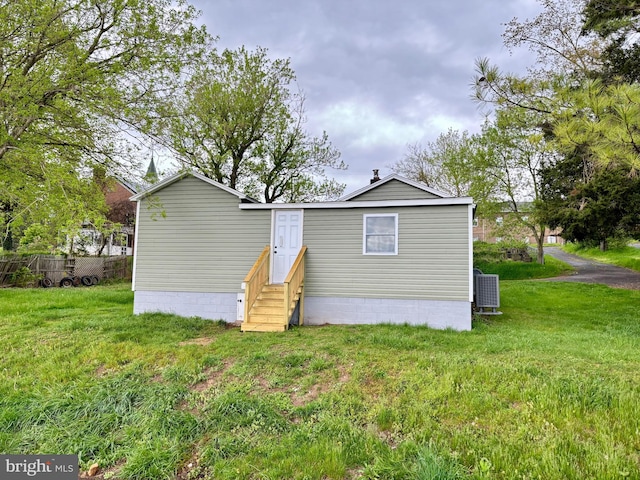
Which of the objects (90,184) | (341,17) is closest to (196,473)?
(90,184)

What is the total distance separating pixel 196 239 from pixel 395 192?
5358 millimetres

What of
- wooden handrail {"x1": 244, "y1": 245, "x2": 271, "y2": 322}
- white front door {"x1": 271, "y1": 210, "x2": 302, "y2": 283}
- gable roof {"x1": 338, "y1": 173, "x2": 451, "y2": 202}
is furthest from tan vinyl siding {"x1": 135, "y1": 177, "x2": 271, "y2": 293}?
gable roof {"x1": 338, "y1": 173, "x2": 451, "y2": 202}

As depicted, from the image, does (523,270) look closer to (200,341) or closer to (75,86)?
(200,341)

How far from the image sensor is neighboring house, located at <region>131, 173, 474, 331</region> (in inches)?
299

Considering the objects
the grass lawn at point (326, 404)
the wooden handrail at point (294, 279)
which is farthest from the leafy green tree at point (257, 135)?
the grass lawn at point (326, 404)

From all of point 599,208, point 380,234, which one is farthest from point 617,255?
point 380,234

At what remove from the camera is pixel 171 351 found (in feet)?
17.8

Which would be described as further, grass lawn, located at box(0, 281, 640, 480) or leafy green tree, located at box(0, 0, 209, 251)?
leafy green tree, located at box(0, 0, 209, 251)

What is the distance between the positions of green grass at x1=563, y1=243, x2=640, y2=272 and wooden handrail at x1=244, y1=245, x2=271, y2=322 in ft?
67.4

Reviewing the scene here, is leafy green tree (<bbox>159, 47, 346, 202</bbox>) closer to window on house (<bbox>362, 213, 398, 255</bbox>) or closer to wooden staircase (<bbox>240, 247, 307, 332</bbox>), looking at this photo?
wooden staircase (<bbox>240, 247, 307, 332</bbox>)

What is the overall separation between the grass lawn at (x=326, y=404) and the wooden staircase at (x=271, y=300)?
80cm

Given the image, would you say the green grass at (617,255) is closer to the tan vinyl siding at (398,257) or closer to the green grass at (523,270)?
the green grass at (523,270)

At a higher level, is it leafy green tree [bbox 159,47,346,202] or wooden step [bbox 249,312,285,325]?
leafy green tree [bbox 159,47,346,202]

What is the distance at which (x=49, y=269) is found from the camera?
15.0 meters
